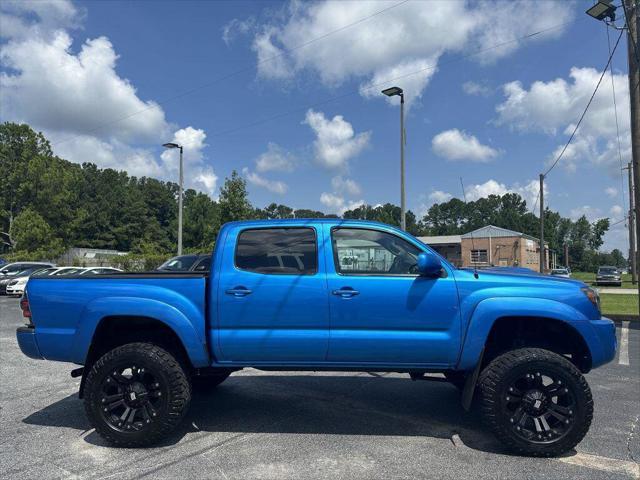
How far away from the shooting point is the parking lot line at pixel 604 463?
3.61 metres

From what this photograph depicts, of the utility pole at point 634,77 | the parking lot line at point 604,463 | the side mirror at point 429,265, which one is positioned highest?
the utility pole at point 634,77

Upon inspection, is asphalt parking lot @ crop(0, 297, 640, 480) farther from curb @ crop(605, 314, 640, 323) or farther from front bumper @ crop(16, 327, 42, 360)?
curb @ crop(605, 314, 640, 323)

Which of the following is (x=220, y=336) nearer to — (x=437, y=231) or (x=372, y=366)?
(x=372, y=366)

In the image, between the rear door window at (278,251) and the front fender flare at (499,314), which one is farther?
the rear door window at (278,251)

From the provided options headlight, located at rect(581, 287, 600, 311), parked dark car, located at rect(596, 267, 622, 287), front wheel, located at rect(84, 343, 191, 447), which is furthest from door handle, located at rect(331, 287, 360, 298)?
parked dark car, located at rect(596, 267, 622, 287)

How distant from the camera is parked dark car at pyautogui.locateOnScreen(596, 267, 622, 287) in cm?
3573

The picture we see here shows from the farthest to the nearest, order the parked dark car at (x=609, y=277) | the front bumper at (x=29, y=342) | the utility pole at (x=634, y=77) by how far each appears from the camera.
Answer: the parked dark car at (x=609, y=277), the utility pole at (x=634, y=77), the front bumper at (x=29, y=342)

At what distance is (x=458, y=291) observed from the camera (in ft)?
13.3

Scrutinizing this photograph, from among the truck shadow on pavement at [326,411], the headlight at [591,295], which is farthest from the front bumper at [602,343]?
the truck shadow on pavement at [326,411]

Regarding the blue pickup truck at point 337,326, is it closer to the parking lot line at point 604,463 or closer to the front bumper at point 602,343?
the front bumper at point 602,343

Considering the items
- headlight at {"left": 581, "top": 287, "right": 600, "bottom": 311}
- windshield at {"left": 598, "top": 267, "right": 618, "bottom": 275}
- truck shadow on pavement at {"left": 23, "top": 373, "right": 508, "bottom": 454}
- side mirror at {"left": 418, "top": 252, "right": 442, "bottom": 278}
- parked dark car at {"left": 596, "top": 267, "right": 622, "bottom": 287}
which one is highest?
side mirror at {"left": 418, "top": 252, "right": 442, "bottom": 278}

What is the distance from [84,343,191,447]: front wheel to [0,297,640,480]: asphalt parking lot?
0.17 metres

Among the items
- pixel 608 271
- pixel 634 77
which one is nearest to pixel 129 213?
pixel 608 271

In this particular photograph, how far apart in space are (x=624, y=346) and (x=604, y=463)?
658cm
